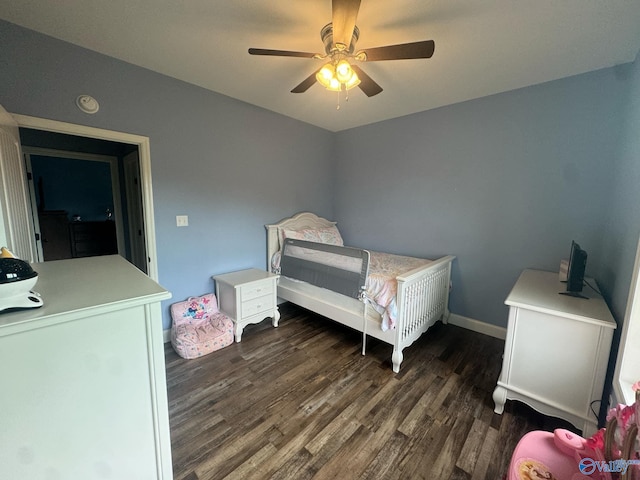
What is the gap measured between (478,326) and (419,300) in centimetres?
104

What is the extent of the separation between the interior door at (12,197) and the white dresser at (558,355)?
275cm

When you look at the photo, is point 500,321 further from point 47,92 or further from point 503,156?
point 47,92

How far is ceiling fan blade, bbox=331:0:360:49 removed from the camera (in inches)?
46.8

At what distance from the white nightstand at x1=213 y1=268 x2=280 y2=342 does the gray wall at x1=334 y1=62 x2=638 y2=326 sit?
5.57 feet

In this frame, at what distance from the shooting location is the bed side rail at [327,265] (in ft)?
7.47

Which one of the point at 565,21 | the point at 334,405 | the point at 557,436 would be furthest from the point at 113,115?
the point at 557,436

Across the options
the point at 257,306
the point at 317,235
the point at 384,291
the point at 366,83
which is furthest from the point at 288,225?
the point at 366,83

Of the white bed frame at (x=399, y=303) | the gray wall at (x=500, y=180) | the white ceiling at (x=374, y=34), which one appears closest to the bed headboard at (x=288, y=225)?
the white bed frame at (x=399, y=303)

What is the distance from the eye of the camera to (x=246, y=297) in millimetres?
2564

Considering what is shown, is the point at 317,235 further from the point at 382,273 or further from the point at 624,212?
the point at 624,212

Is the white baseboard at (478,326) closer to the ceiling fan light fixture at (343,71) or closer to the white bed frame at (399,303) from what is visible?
the white bed frame at (399,303)

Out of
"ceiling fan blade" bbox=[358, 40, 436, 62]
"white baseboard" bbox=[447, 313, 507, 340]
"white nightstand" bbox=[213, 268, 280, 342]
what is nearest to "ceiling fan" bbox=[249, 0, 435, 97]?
"ceiling fan blade" bbox=[358, 40, 436, 62]

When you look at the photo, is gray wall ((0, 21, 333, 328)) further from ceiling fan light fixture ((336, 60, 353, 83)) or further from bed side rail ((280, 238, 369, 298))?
ceiling fan light fixture ((336, 60, 353, 83))

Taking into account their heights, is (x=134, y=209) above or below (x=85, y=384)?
above
